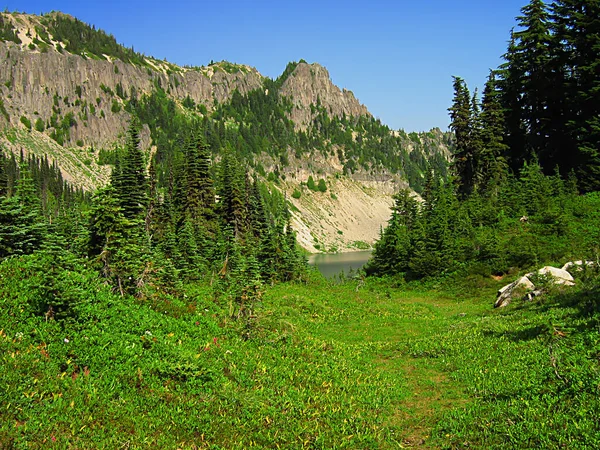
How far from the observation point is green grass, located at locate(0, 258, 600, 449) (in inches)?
302

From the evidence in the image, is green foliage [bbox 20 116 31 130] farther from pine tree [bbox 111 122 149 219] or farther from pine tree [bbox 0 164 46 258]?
pine tree [bbox 0 164 46 258]

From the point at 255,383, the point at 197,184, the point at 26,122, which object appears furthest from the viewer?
the point at 26,122

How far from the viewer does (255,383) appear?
10789 mm

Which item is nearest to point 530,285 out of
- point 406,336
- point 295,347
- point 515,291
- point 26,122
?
point 515,291

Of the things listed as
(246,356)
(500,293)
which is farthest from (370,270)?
(246,356)

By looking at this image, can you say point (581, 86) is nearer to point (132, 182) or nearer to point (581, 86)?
point (581, 86)

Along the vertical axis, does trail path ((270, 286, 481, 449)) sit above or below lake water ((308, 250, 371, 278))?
above

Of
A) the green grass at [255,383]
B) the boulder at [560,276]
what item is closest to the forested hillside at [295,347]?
the green grass at [255,383]

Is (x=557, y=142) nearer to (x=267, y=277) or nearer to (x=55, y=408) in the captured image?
(x=267, y=277)

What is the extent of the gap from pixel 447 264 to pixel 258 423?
3251cm

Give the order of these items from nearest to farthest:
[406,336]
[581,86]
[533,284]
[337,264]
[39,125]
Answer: [406,336] < [533,284] < [581,86] < [337,264] < [39,125]

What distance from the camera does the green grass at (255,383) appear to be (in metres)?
7.67

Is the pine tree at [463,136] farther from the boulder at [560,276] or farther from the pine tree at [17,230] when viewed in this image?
the pine tree at [17,230]

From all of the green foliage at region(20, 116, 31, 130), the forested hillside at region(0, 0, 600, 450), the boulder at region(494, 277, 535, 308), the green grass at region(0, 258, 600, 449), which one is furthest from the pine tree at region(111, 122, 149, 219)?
the green foliage at region(20, 116, 31, 130)
